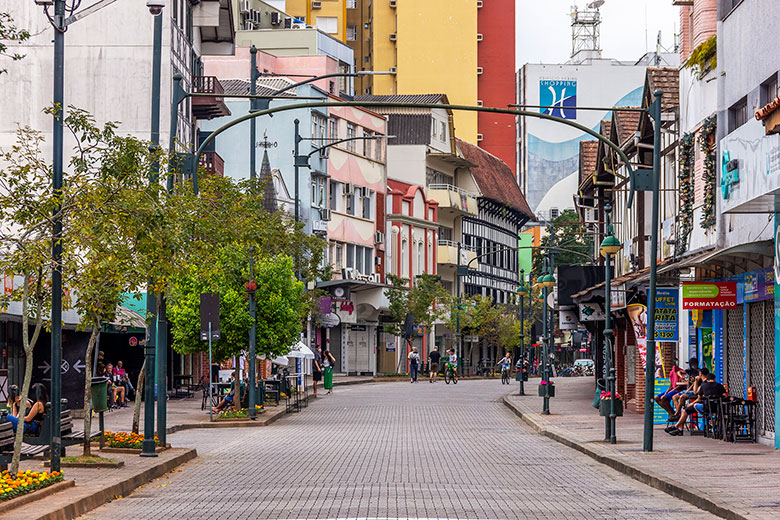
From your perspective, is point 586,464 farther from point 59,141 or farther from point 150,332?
point 59,141

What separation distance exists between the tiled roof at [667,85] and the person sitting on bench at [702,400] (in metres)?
8.79

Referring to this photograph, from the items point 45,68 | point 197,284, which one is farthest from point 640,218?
point 45,68

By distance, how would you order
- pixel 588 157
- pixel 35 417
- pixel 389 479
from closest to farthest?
pixel 389 479 → pixel 35 417 → pixel 588 157

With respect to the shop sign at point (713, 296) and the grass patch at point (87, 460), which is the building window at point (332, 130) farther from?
the grass patch at point (87, 460)

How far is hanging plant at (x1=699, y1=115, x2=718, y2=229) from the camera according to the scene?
28.5 metres

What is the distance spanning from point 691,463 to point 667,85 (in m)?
15.3

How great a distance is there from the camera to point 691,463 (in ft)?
67.9

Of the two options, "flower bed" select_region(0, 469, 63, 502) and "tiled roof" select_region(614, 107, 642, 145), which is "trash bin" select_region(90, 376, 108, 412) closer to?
"flower bed" select_region(0, 469, 63, 502)

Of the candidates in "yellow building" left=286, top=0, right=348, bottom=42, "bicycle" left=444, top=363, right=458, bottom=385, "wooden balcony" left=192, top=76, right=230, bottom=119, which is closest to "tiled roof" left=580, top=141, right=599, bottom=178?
"wooden balcony" left=192, top=76, right=230, bottom=119

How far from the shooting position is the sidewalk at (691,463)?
15258 millimetres

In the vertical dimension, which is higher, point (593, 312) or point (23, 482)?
point (593, 312)

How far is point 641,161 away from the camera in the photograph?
38.6 metres

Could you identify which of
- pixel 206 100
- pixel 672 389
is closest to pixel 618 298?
pixel 672 389

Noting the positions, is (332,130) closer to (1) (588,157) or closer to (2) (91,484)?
(1) (588,157)
